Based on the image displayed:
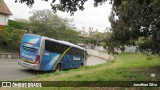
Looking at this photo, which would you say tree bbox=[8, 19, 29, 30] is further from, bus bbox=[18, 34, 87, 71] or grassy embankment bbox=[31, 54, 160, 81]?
grassy embankment bbox=[31, 54, 160, 81]

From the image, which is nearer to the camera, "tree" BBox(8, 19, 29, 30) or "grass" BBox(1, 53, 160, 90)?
"grass" BBox(1, 53, 160, 90)

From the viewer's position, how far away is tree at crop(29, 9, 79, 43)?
47094 mm

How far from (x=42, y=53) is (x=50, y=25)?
27434 millimetres

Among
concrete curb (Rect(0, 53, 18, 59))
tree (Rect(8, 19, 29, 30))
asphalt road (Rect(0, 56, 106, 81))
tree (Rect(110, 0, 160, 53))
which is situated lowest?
asphalt road (Rect(0, 56, 106, 81))

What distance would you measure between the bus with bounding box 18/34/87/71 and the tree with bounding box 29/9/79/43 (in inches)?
919

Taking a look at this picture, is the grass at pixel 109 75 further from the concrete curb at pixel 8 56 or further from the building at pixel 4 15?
the building at pixel 4 15

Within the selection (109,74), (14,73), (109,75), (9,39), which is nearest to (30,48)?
(14,73)

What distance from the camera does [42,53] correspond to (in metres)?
20.8

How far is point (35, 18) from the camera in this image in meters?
48.2

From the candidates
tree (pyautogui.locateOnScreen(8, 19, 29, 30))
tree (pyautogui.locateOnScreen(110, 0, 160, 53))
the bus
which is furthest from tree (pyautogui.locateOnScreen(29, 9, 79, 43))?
tree (pyautogui.locateOnScreen(110, 0, 160, 53))

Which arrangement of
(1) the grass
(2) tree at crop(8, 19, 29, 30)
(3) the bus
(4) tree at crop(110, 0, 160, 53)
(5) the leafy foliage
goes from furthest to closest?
(2) tree at crop(8, 19, 29, 30) < (5) the leafy foliage < (3) the bus < (1) the grass < (4) tree at crop(110, 0, 160, 53)

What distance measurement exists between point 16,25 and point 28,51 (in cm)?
2243

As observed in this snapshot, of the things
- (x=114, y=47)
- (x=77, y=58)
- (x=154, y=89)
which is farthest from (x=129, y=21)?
(x=77, y=58)

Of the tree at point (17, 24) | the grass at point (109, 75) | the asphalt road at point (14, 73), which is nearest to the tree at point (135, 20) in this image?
the grass at point (109, 75)
